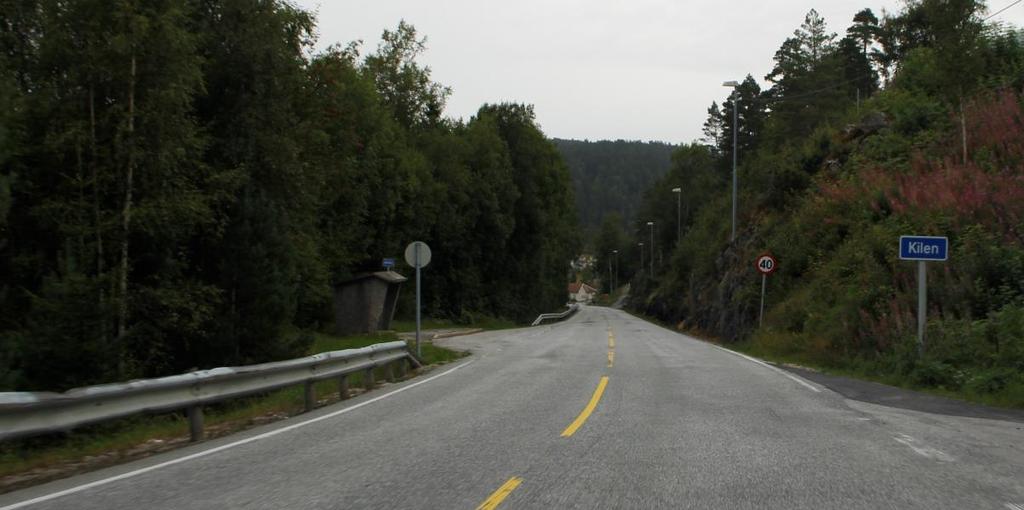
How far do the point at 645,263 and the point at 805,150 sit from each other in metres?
85.8

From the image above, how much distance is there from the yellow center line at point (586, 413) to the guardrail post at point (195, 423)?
4393 mm

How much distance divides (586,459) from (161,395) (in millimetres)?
5038

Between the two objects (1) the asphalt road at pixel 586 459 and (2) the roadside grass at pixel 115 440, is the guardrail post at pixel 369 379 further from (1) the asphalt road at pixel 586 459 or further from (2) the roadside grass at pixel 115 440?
(1) the asphalt road at pixel 586 459

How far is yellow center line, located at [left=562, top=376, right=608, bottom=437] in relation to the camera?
9.16 meters

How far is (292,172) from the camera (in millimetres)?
23484

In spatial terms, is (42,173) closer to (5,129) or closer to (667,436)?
(5,129)

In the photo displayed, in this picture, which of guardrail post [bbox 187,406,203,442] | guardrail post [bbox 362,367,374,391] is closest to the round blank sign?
guardrail post [bbox 362,367,374,391]

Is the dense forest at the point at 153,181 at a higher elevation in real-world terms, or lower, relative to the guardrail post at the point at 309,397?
higher

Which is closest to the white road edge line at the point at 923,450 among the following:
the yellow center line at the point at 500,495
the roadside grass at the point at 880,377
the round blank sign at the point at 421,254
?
the yellow center line at the point at 500,495

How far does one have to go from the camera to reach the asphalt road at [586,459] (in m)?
6.06

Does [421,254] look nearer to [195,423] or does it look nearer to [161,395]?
[195,423]

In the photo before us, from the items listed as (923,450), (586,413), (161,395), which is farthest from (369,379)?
(923,450)

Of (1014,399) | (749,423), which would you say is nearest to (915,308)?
(1014,399)

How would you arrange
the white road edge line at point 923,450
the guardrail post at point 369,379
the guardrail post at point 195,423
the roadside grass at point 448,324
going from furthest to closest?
the roadside grass at point 448,324 → the guardrail post at point 369,379 → the guardrail post at point 195,423 → the white road edge line at point 923,450
